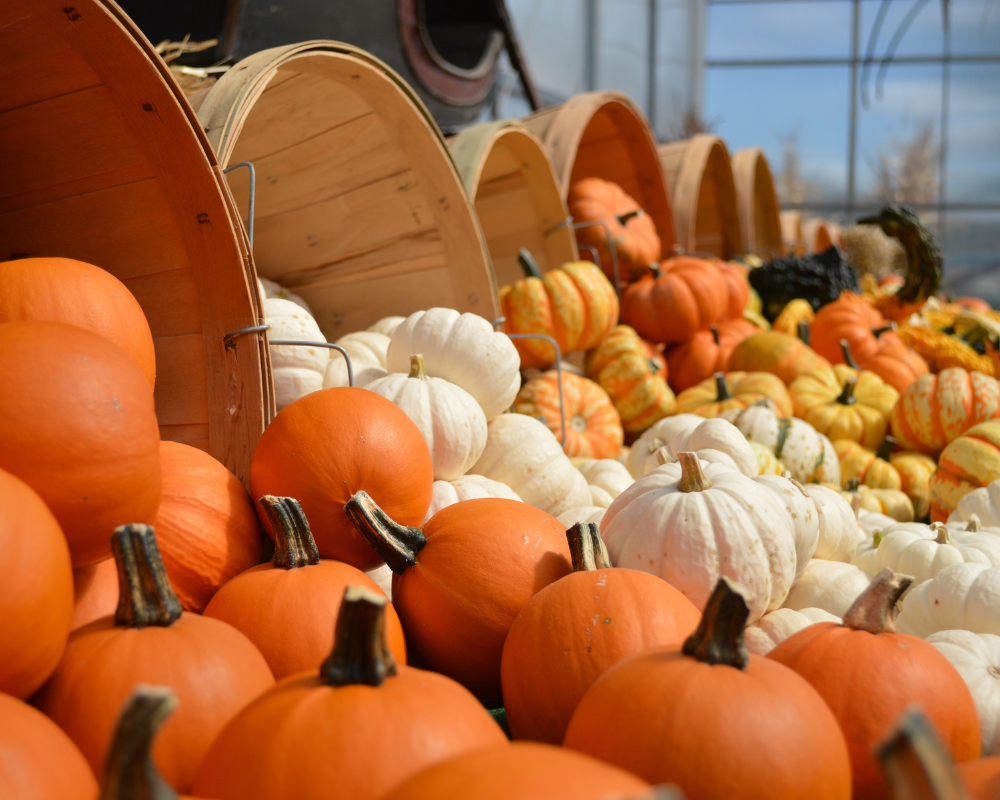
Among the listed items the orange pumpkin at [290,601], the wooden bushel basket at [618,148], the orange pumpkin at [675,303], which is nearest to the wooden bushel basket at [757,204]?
the wooden bushel basket at [618,148]

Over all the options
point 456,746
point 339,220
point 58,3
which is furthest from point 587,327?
point 456,746

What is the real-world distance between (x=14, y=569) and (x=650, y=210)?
3.35 meters

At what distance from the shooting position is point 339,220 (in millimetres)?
1865

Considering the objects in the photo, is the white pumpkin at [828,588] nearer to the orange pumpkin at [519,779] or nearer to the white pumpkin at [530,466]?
the white pumpkin at [530,466]

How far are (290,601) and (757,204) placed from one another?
498 centimetres

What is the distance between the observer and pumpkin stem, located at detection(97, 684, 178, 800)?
1.27 feet

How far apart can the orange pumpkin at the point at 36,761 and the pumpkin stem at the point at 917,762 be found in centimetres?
50

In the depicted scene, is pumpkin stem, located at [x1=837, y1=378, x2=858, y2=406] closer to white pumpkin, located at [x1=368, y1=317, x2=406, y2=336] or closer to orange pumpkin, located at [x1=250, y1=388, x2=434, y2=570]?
white pumpkin, located at [x1=368, y1=317, x2=406, y2=336]

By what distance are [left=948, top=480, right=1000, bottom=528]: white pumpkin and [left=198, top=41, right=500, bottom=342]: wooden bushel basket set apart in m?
1.13

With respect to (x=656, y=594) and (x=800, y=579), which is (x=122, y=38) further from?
(x=800, y=579)

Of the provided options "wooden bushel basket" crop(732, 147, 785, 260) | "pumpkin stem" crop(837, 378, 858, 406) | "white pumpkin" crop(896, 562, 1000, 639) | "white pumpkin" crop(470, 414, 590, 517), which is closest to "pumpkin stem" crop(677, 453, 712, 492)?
"white pumpkin" crop(896, 562, 1000, 639)

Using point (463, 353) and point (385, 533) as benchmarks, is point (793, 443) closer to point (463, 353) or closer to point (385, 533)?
point (463, 353)

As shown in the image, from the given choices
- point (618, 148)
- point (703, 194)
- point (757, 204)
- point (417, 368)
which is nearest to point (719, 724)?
point (417, 368)

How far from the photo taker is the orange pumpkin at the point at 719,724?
0.54 metres
